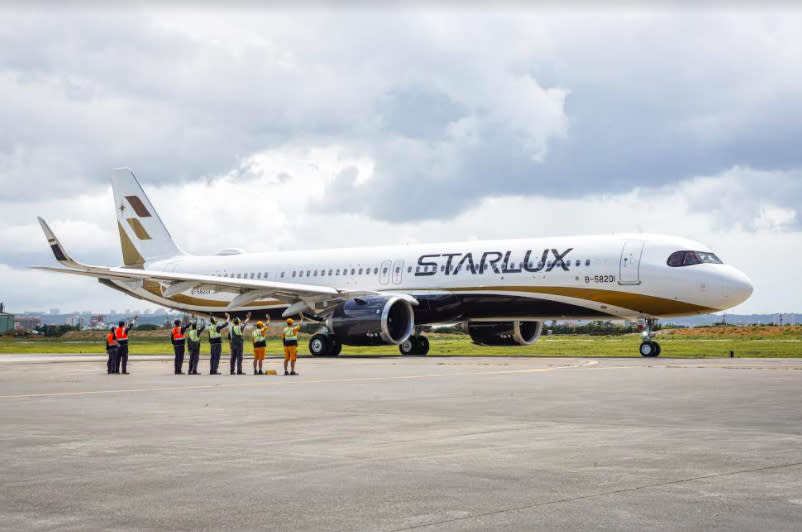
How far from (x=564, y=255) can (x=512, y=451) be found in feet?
80.3

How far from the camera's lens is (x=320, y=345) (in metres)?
38.1

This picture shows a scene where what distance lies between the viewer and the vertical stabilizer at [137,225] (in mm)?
48812

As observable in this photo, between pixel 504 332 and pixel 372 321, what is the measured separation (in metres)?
7.35

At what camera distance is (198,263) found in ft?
154

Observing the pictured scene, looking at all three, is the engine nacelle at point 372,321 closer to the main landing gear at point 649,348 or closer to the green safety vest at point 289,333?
the main landing gear at point 649,348

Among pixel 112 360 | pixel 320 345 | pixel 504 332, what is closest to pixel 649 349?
pixel 504 332

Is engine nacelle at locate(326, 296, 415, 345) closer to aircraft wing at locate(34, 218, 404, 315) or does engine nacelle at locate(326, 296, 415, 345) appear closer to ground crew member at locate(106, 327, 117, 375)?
aircraft wing at locate(34, 218, 404, 315)

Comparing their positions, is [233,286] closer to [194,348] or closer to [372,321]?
[372,321]

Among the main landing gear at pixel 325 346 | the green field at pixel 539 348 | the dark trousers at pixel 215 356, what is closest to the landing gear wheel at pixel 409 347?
the green field at pixel 539 348

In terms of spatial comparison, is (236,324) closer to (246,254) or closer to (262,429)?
(262,429)

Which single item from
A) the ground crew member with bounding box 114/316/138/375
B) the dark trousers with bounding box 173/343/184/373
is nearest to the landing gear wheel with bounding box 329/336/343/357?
the dark trousers with bounding box 173/343/184/373

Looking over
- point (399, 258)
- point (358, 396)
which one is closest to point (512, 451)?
point (358, 396)

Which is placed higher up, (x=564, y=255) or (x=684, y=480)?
(x=564, y=255)

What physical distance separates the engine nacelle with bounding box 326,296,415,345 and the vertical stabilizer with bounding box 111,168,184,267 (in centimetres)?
1535
